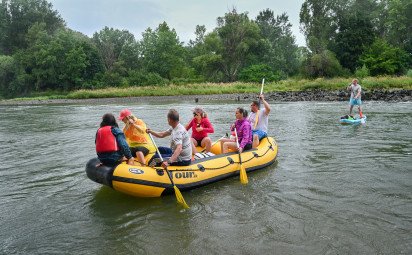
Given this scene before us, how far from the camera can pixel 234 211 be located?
535 cm

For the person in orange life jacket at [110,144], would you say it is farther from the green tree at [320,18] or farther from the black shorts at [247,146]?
the green tree at [320,18]

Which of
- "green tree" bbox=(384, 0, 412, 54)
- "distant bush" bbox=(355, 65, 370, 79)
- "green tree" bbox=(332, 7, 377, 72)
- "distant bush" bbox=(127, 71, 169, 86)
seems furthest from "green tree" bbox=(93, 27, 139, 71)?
"green tree" bbox=(384, 0, 412, 54)

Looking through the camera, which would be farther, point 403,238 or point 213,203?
point 213,203

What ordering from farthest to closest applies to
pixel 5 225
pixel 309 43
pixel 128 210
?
pixel 309 43 < pixel 128 210 < pixel 5 225

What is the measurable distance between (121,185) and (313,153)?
517 centimetres

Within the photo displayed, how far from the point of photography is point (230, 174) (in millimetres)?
6812

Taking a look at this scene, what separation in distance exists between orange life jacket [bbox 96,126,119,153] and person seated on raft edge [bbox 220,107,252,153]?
2.49 meters

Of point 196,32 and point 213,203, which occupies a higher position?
point 196,32

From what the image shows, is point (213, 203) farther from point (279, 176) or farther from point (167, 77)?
point (167, 77)

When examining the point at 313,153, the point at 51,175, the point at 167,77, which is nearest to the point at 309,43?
the point at 167,77

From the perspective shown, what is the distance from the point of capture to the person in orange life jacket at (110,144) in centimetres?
565

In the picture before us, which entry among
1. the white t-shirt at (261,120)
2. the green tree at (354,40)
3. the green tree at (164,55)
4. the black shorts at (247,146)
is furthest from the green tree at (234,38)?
the black shorts at (247,146)

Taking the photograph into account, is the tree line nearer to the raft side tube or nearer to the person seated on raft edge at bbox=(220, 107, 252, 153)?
the person seated on raft edge at bbox=(220, 107, 252, 153)

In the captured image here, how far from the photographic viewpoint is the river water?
4.34 m
